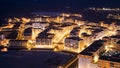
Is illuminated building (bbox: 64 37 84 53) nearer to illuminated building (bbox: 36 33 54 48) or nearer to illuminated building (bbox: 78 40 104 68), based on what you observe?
illuminated building (bbox: 36 33 54 48)

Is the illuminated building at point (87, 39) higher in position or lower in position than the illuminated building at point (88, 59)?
higher

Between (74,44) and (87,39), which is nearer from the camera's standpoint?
(74,44)

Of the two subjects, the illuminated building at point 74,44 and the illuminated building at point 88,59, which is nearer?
the illuminated building at point 88,59

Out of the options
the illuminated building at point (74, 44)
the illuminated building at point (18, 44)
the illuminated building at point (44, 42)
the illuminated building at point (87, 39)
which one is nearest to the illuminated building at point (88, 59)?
the illuminated building at point (74, 44)

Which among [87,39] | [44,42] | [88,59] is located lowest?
[88,59]

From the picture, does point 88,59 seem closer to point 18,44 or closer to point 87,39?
point 87,39

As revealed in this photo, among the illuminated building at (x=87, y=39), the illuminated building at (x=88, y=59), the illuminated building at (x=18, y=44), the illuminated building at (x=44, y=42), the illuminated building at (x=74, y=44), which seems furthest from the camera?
the illuminated building at (x=87, y=39)

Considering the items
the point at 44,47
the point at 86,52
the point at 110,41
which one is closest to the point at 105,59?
the point at 86,52

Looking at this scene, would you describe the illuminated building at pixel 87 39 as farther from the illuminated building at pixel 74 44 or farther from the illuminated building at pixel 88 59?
the illuminated building at pixel 88 59

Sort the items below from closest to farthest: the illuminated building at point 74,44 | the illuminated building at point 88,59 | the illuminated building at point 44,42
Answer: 1. the illuminated building at point 88,59
2. the illuminated building at point 74,44
3. the illuminated building at point 44,42

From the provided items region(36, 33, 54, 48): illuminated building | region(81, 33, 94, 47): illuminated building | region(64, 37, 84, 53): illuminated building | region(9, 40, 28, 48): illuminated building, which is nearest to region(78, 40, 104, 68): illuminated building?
region(64, 37, 84, 53): illuminated building

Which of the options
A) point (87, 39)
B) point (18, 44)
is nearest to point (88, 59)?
point (87, 39)

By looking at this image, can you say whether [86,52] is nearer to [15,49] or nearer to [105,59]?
[105,59]
